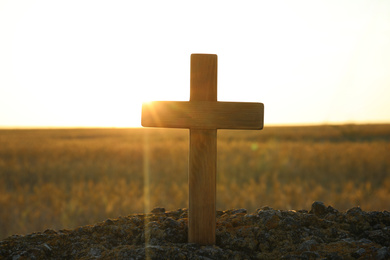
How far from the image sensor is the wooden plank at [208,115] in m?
2.07

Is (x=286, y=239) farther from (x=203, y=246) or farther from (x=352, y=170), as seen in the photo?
(x=352, y=170)

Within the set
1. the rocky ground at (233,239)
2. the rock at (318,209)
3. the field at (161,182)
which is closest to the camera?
the rocky ground at (233,239)

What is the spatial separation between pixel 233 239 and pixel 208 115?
2.33 ft

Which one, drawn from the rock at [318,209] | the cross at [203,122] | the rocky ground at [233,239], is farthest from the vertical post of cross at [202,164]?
the rock at [318,209]

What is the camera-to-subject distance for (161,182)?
7852 mm

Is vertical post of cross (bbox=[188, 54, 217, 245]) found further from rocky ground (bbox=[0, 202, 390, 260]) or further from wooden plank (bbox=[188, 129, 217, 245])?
rocky ground (bbox=[0, 202, 390, 260])

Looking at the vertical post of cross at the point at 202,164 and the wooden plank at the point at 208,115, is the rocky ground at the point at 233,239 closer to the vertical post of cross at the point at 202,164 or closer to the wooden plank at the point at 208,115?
the vertical post of cross at the point at 202,164

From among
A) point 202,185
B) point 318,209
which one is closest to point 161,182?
point 318,209

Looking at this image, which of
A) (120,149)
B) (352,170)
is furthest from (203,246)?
(120,149)

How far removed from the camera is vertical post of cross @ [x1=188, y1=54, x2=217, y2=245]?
2.08 m

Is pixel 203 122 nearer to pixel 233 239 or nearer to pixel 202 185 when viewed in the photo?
pixel 202 185

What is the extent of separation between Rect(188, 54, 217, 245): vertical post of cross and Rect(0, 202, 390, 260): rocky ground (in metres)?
0.10

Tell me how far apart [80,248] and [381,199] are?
501 cm

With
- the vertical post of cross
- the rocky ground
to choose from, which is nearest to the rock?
the rocky ground
